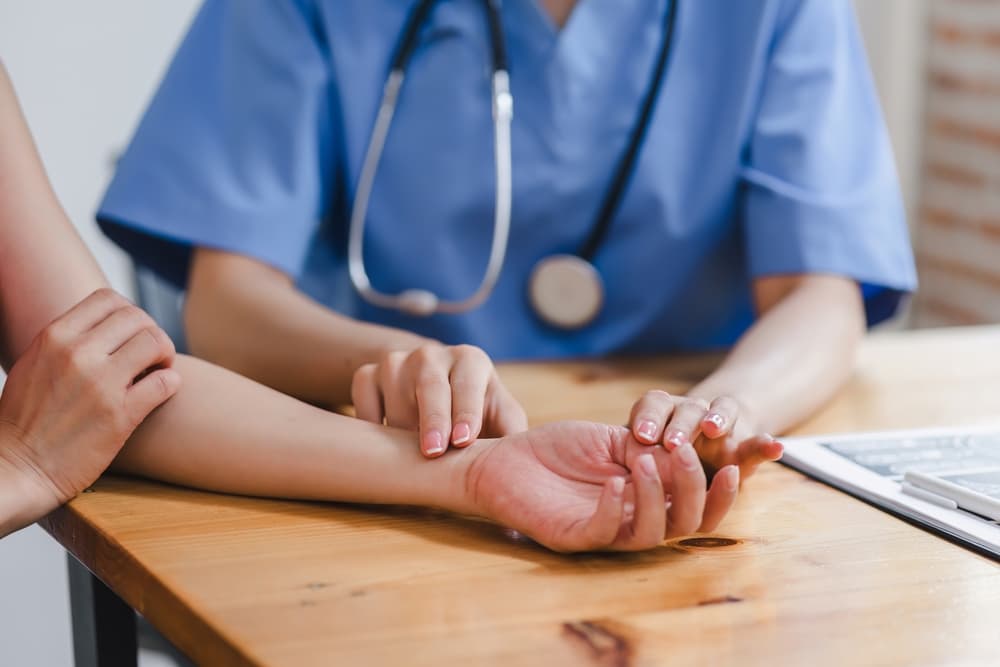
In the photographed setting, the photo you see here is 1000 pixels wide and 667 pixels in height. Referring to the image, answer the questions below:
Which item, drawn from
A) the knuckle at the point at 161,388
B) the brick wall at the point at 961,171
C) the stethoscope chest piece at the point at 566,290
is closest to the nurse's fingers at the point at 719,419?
the knuckle at the point at 161,388

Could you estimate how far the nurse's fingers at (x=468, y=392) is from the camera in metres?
0.72

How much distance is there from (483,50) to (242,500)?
22.2 inches

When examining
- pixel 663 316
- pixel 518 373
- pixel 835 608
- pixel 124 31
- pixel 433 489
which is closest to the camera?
pixel 835 608

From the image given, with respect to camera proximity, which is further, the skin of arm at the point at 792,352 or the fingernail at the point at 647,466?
the skin of arm at the point at 792,352

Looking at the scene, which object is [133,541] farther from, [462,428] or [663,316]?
[663,316]

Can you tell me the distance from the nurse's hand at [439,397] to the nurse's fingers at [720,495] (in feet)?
0.47

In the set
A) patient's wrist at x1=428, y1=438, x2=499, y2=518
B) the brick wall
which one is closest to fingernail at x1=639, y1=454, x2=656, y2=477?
patient's wrist at x1=428, y1=438, x2=499, y2=518

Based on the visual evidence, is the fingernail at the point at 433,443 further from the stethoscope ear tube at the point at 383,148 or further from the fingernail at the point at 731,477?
the stethoscope ear tube at the point at 383,148

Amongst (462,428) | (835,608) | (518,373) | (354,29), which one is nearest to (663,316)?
(518,373)

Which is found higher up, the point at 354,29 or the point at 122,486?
the point at 354,29

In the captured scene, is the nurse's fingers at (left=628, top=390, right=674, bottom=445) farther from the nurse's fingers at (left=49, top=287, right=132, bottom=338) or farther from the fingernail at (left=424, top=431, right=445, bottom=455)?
the nurse's fingers at (left=49, top=287, right=132, bottom=338)

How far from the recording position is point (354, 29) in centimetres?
114

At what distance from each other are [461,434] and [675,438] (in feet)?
0.40

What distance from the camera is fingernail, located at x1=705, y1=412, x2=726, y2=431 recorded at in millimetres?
692
